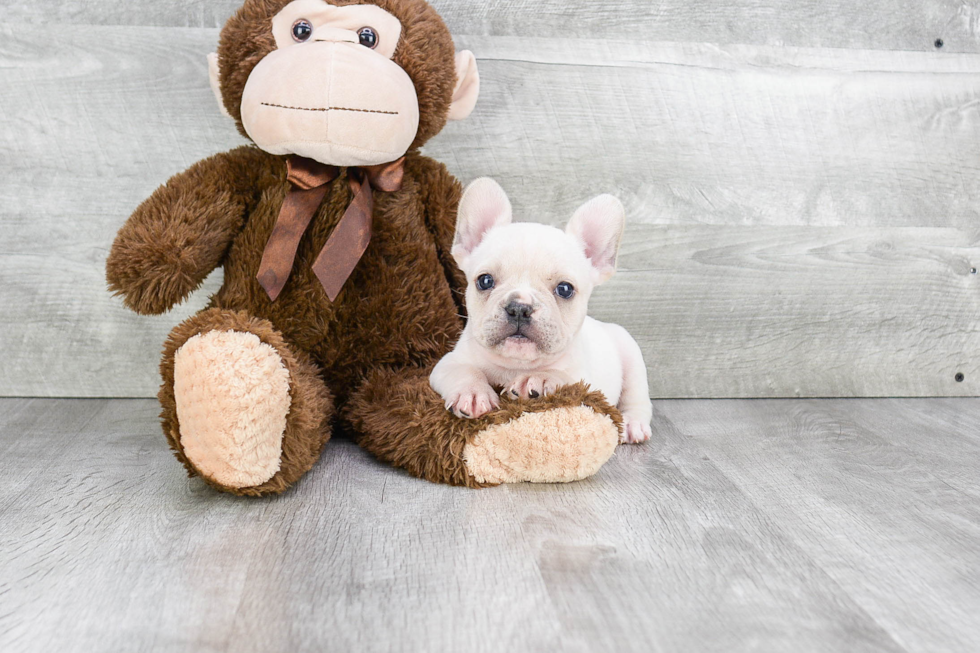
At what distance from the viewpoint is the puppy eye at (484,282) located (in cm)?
119

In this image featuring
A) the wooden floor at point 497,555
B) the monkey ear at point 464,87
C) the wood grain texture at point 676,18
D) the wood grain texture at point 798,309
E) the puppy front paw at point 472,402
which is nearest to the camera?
the wooden floor at point 497,555

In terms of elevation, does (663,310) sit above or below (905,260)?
below

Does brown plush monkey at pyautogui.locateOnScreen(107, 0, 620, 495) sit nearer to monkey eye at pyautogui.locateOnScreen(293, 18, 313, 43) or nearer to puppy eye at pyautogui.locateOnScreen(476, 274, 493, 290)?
monkey eye at pyautogui.locateOnScreen(293, 18, 313, 43)

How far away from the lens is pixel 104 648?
0.75 m

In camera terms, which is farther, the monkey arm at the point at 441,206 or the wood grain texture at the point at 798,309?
the wood grain texture at the point at 798,309

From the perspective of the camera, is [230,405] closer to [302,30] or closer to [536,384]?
[536,384]

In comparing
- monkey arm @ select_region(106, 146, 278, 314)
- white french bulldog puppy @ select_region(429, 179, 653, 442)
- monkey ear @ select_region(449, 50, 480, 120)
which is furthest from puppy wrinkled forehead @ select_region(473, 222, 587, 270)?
monkey arm @ select_region(106, 146, 278, 314)

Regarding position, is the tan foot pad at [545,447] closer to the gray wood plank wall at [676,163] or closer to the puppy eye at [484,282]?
the puppy eye at [484,282]

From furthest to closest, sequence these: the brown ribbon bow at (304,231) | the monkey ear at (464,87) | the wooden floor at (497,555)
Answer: the monkey ear at (464,87) < the brown ribbon bow at (304,231) < the wooden floor at (497,555)

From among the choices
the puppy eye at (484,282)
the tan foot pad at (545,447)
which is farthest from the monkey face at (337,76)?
the tan foot pad at (545,447)

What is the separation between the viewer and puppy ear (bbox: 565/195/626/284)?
4.01 feet

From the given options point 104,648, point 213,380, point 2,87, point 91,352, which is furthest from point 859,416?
point 2,87

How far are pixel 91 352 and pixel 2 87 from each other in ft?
1.79

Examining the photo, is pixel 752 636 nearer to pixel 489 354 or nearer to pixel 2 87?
pixel 489 354
